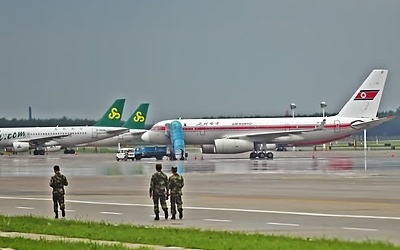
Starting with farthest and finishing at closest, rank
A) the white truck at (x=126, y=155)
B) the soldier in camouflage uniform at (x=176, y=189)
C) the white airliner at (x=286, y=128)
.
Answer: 1. the white truck at (x=126, y=155)
2. the white airliner at (x=286, y=128)
3. the soldier in camouflage uniform at (x=176, y=189)

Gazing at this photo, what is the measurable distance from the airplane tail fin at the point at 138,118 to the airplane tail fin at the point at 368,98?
156 ft

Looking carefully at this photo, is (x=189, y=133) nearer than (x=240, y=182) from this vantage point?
No

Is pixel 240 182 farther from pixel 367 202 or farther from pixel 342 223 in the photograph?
pixel 342 223

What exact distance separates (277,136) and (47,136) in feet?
128

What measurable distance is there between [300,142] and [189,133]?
11.3 meters

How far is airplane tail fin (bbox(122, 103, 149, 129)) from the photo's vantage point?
132613 millimetres

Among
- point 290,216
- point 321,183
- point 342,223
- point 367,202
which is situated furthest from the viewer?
point 321,183

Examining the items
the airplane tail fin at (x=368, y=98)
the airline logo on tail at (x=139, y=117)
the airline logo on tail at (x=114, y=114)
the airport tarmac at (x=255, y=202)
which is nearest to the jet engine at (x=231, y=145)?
the airplane tail fin at (x=368, y=98)

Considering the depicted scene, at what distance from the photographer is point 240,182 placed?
4484cm

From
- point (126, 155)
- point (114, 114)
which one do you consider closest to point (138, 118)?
point (114, 114)

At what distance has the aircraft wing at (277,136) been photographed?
87938 mm

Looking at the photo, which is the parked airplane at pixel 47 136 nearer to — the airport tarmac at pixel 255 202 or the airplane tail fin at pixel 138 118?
the airplane tail fin at pixel 138 118

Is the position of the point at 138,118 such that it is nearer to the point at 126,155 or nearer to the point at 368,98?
the point at 126,155

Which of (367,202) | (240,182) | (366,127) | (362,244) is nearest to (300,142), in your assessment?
(366,127)
